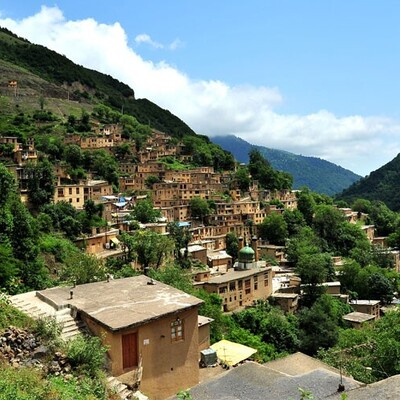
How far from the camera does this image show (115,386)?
1048 centimetres

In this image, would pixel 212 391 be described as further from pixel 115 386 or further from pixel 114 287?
pixel 114 287

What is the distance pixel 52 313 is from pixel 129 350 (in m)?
2.23

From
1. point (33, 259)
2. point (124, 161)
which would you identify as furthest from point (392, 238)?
point (33, 259)

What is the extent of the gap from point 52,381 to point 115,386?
1.67 metres

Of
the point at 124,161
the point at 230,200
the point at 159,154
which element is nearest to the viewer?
the point at 230,200

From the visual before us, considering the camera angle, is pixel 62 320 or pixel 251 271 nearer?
pixel 62 320

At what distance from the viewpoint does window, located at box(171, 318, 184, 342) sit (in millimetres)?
12156

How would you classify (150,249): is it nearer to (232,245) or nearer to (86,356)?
(232,245)

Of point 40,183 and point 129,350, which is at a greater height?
point 40,183

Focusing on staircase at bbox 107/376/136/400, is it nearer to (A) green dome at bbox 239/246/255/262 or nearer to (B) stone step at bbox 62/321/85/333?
(B) stone step at bbox 62/321/85/333

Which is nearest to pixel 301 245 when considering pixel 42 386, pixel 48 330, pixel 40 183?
pixel 40 183

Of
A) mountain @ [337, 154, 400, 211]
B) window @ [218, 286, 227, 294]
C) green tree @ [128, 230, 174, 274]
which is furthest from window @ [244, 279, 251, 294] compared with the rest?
mountain @ [337, 154, 400, 211]

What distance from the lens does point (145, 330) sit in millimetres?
11391

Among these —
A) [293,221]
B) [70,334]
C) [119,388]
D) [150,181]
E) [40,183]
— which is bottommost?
[119,388]
